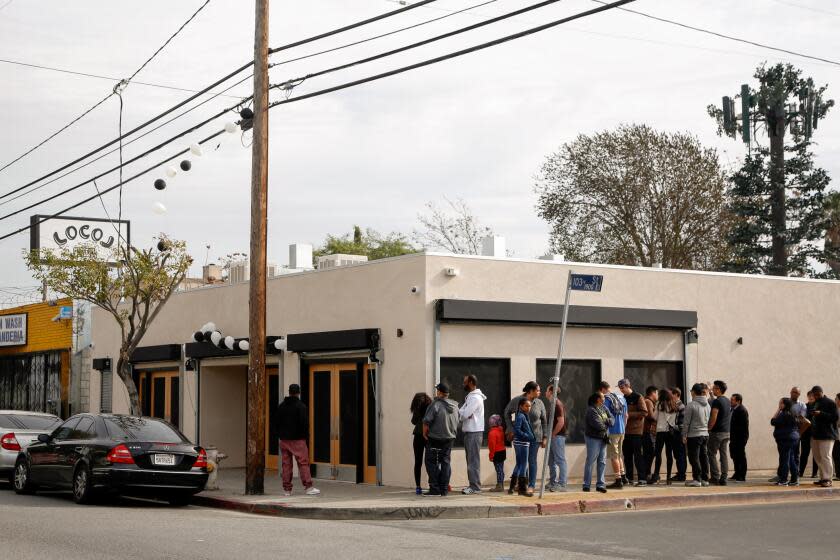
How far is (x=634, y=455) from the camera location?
20.0m

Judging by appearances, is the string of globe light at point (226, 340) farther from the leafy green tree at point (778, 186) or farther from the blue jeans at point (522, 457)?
the leafy green tree at point (778, 186)

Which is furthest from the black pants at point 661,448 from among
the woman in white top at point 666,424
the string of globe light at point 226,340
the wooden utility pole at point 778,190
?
the wooden utility pole at point 778,190

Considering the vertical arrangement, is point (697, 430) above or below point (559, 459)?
above

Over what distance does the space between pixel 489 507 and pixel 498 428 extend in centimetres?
218

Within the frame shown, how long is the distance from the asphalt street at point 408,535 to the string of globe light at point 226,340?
6.10m

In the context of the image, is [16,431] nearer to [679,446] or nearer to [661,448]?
[661,448]

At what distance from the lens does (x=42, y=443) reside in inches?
729

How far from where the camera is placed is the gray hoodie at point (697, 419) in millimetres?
19844

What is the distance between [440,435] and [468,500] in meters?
1.11

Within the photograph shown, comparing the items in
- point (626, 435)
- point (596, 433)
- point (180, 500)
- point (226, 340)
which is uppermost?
point (226, 340)

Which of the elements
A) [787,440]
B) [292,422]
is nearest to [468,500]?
[292,422]

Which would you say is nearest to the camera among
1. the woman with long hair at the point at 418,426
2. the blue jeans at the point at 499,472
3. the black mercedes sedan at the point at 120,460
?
the black mercedes sedan at the point at 120,460

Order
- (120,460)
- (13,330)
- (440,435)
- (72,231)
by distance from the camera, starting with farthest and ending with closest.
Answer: (72,231), (13,330), (440,435), (120,460)

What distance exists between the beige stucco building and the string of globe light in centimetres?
21
